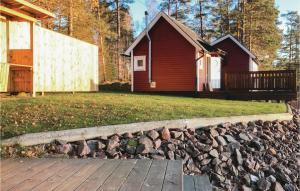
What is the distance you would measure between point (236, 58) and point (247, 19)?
12548 millimetres

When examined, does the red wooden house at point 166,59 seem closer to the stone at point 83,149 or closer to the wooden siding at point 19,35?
the wooden siding at point 19,35

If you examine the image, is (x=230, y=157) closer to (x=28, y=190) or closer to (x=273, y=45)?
(x=28, y=190)

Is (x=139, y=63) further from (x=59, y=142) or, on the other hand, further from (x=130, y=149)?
(x=59, y=142)

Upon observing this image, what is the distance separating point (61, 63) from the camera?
13.5 metres

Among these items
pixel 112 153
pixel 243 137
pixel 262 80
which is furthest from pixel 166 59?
pixel 112 153

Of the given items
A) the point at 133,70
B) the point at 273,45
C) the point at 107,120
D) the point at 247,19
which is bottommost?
the point at 107,120

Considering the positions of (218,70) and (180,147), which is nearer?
(180,147)

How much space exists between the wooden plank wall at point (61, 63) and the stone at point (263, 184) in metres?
7.15

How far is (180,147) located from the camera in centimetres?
659

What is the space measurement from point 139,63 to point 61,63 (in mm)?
6976

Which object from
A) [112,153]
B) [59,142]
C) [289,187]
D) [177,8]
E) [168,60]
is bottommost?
[289,187]

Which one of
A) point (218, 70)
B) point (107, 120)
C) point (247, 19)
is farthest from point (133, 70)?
point (247, 19)

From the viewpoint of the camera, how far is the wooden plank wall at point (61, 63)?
11930 mm

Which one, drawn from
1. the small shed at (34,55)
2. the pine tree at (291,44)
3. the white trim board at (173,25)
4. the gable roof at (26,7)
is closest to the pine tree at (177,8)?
the white trim board at (173,25)
